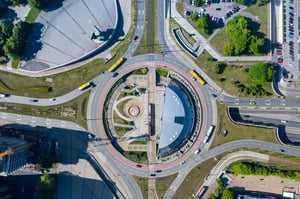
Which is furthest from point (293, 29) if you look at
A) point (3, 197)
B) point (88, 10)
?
point (3, 197)

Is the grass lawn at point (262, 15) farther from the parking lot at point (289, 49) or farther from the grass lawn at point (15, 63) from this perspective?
the grass lawn at point (15, 63)

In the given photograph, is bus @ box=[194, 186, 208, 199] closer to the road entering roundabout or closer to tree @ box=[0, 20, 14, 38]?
the road entering roundabout

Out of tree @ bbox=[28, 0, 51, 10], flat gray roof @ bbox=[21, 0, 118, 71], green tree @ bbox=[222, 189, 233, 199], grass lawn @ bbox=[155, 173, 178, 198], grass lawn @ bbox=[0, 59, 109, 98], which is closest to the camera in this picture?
green tree @ bbox=[222, 189, 233, 199]

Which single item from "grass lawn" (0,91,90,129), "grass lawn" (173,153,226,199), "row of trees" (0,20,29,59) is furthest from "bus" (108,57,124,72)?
"grass lawn" (173,153,226,199)

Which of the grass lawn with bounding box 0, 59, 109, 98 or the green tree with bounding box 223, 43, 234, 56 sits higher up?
the green tree with bounding box 223, 43, 234, 56

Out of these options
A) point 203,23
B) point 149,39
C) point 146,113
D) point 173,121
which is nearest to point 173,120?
point 173,121

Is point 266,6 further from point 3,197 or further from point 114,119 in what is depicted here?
point 3,197

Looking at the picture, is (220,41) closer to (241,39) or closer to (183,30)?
(241,39)
